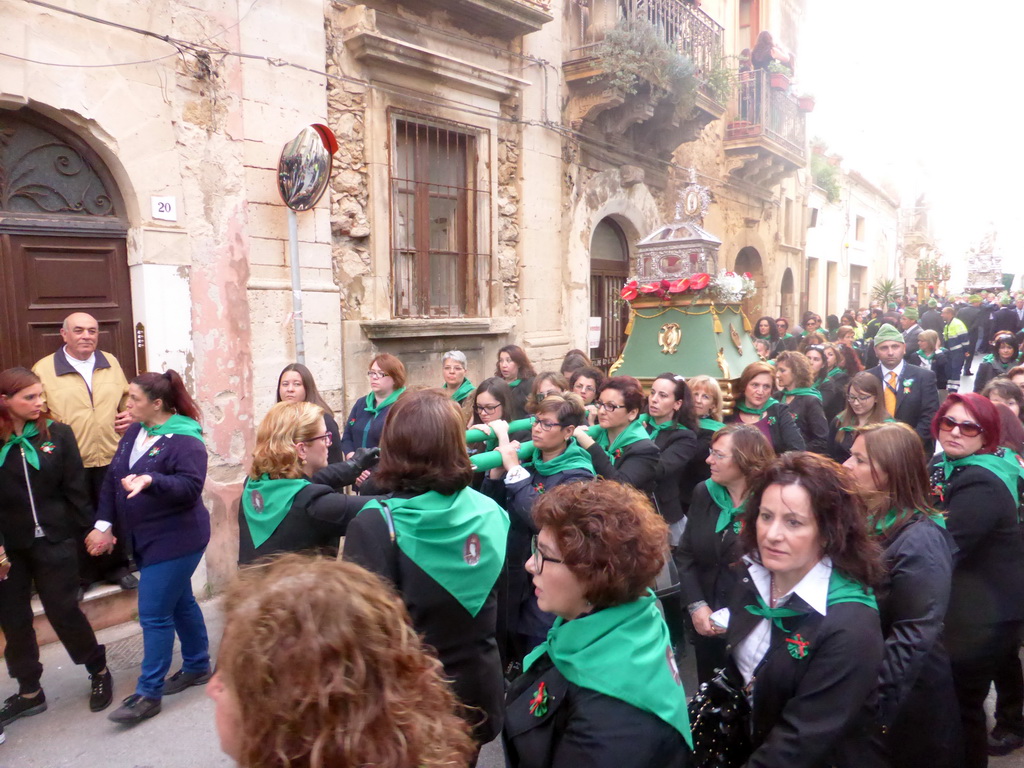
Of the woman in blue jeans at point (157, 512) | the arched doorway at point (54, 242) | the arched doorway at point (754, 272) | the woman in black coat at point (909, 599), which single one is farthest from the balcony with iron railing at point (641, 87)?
the woman in black coat at point (909, 599)

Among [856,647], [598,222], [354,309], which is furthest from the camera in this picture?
[598,222]

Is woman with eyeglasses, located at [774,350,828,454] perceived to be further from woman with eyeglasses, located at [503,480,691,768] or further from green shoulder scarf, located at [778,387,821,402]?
woman with eyeglasses, located at [503,480,691,768]

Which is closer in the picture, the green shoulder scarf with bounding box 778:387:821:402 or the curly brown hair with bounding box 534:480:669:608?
the curly brown hair with bounding box 534:480:669:608

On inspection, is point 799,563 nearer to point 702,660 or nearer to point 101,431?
point 702,660

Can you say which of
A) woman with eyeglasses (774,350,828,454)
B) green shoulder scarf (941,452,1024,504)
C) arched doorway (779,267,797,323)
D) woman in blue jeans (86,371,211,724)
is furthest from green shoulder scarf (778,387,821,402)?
arched doorway (779,267,797,323)

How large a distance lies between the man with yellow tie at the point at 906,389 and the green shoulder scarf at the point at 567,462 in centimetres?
345

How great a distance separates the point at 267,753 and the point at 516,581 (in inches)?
95.6

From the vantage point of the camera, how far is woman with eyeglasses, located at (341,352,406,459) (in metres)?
4.88

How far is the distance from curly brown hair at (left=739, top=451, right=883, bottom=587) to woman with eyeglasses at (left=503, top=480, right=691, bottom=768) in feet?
1.63

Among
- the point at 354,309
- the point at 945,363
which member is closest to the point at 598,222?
the point at 354,309

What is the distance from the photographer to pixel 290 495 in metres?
2.74

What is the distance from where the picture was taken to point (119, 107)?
491cm

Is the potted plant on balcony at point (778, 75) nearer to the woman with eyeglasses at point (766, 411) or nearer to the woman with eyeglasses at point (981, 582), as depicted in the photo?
the woman with eyeglasses at point (766, 411)

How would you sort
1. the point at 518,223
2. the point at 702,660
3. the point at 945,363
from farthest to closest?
the point at 945,363
the point at 518,223
the point at 702,660
